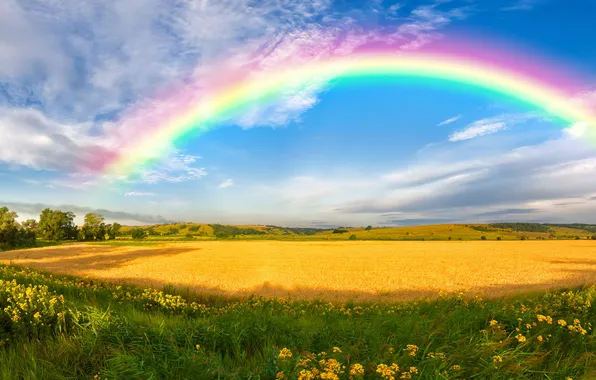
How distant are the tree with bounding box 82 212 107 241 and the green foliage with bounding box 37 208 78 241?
15.3 ft

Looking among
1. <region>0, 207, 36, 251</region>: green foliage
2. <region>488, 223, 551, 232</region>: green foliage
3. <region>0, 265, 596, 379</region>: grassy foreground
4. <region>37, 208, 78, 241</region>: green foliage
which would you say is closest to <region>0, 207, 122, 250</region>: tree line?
<region>37, 208, 78, 241</region>: green foliage

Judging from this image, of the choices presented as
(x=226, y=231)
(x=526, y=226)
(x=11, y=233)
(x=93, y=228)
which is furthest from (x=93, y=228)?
(x=526, y=226)

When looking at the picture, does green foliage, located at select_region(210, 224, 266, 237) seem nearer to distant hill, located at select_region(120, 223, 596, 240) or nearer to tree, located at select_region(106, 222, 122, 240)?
distant hill, located at select_region(120, 223, 596, 240)

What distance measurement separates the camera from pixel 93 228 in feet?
356

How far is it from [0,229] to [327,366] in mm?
99904

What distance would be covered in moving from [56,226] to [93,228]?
35.9 feet

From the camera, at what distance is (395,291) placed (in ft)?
66.2

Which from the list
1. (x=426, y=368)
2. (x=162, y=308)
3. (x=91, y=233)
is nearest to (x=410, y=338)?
(x=426, y=368)

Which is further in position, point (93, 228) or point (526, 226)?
point (526, 226)

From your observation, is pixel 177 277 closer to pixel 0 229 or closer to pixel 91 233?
pixel 0 229

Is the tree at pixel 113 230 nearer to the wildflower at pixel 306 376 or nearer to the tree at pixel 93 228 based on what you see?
the tree at pixel 93 228

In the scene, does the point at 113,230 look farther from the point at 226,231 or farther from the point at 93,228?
the point at 226,231

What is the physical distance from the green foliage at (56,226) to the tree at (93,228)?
15.3ft

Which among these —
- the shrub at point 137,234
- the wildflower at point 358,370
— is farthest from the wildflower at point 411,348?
the shrub at point 137,234
